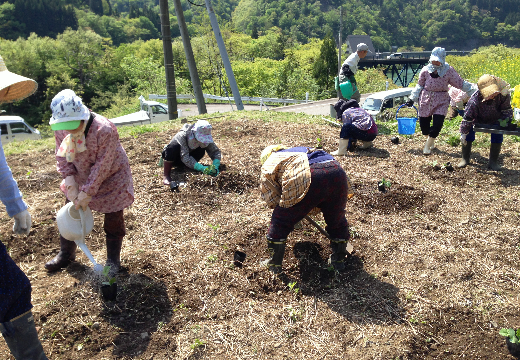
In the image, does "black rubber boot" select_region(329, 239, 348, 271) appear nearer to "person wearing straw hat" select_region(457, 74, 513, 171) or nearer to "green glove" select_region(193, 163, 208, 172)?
"green glove" select_region(193, 163, 208, 172)

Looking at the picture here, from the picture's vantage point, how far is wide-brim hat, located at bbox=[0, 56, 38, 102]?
2224mm

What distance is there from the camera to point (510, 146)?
671cm

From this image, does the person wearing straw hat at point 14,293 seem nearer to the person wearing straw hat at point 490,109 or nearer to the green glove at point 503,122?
the person wearing straw hat at point 490,109

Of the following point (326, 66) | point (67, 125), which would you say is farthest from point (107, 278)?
point (326, 66)

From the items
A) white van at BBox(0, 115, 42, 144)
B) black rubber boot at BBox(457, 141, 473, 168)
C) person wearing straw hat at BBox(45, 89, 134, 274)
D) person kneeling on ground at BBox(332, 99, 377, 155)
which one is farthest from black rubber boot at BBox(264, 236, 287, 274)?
white van at BBox(0, 115, 42, 144)

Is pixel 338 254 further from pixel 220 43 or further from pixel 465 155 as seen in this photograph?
pixel 220 43

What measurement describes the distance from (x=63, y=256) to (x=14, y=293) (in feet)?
4.80

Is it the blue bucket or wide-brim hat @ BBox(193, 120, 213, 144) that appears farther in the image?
the blue bucket

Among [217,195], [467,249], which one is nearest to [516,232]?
[467,249]

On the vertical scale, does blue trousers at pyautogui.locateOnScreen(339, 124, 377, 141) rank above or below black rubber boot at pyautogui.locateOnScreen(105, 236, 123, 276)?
above

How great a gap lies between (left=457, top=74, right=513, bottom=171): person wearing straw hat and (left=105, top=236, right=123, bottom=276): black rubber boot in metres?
5.03

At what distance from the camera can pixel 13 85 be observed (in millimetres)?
2367

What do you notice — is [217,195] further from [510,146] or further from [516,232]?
A: [510,146]

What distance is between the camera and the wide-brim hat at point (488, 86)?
204 inches
